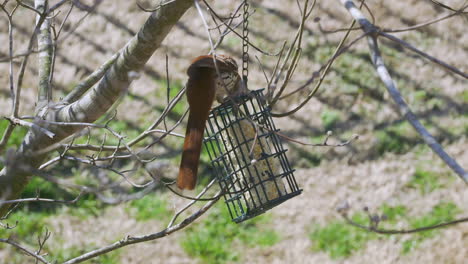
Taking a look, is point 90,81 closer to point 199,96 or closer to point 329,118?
point 199,96

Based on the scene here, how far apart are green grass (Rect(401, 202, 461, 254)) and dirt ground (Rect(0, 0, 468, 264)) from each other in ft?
0.17

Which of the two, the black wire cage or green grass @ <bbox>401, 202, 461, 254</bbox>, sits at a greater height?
the black wire cage

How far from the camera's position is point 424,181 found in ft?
18.8

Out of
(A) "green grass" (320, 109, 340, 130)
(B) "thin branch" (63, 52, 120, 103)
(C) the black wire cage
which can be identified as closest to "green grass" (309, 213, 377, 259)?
(A) "green grass" (320, 109, 340, 130)

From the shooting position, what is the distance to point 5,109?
636 centimetres

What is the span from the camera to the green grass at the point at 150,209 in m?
5.54

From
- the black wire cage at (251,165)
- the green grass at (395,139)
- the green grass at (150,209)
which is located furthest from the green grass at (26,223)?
the green grass at (395,139)

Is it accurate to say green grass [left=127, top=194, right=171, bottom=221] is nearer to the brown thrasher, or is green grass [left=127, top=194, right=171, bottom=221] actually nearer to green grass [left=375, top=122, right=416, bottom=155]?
green grass [left=375, top=122, right=416, bottom=155]

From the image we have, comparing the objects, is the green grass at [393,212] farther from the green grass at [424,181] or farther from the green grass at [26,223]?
the green grass at [26,223]

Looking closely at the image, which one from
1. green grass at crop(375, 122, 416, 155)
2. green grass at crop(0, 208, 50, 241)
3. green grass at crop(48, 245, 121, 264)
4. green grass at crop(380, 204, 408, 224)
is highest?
green grass at crop(0, 208, 50, 241)

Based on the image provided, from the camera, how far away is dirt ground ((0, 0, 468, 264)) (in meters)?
5.31

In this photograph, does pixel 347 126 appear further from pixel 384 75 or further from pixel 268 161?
pixel 384 75

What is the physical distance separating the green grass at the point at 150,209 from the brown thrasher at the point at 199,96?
272 cm

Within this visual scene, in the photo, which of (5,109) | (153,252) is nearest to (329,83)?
(153,252)
